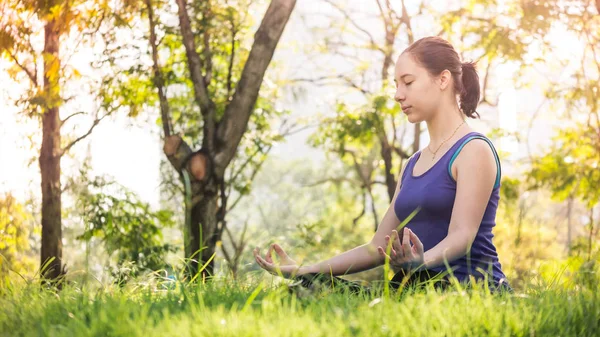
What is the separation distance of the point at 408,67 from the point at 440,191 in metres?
0.53

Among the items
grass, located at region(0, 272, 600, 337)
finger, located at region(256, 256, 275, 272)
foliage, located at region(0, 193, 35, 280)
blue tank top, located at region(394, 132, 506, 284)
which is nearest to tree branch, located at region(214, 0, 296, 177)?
foliage, located at region(0, 193, 35, 280)

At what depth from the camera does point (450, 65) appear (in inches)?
122

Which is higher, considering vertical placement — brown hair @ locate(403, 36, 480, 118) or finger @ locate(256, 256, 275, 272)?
brown hair @ locate(403, 36, 480, 118)

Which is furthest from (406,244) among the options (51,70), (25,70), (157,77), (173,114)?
(173,114)

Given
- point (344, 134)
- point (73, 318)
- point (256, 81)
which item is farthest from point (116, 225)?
point (73, 318)

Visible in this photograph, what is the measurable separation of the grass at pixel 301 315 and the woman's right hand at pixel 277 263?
0.30 metres

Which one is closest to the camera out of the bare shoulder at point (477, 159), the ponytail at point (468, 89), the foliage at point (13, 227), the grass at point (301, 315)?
the grass at point (301, 315)

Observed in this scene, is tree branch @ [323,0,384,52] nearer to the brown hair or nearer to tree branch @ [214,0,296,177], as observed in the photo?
tree branch @ [214,0,296,177]

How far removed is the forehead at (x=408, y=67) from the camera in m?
3.06

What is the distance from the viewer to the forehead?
3.06 meters

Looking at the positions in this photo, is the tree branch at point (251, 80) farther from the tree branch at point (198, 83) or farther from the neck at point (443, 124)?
the neck at point (443, 124)

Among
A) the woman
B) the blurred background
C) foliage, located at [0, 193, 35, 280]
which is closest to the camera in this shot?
Answer: the woman

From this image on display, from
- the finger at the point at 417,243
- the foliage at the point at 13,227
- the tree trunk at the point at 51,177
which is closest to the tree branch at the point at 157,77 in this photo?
the tree trunk at the point at 51,177

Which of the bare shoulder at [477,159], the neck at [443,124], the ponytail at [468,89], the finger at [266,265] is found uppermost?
the ponytail at [468,89]
